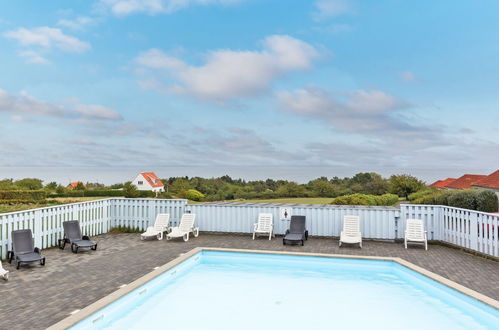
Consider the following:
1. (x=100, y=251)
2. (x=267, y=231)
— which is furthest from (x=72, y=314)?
(x=267, y=231)

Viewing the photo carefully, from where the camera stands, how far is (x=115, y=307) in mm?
5340

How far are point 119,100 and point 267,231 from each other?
1560 cm

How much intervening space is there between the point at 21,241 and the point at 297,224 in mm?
7498

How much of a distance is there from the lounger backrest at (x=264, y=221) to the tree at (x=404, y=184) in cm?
3203

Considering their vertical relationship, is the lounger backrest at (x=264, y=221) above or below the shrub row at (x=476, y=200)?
below

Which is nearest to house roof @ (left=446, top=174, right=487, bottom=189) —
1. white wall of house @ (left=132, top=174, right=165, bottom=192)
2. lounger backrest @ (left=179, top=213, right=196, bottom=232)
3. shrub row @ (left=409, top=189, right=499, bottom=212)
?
shrub row @ (left=409, top=189, right=499, bottom=212)

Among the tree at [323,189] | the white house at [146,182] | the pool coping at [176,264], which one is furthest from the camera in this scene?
the white house at [146,182]

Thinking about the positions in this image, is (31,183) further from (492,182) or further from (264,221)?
(492,182)

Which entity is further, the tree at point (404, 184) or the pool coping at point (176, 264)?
the tree at point (404, 184)

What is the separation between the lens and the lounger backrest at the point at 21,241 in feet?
25.4

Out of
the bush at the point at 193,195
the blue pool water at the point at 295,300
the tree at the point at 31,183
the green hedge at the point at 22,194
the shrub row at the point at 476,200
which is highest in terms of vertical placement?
the tree at the point at 31,183

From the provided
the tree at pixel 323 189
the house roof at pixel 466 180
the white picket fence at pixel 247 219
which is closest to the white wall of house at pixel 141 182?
the tree at pixel 323 189

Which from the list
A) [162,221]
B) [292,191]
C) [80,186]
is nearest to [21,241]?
[162,221]

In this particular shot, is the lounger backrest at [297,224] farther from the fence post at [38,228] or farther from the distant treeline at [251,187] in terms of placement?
the distant treeline at [251,187]
